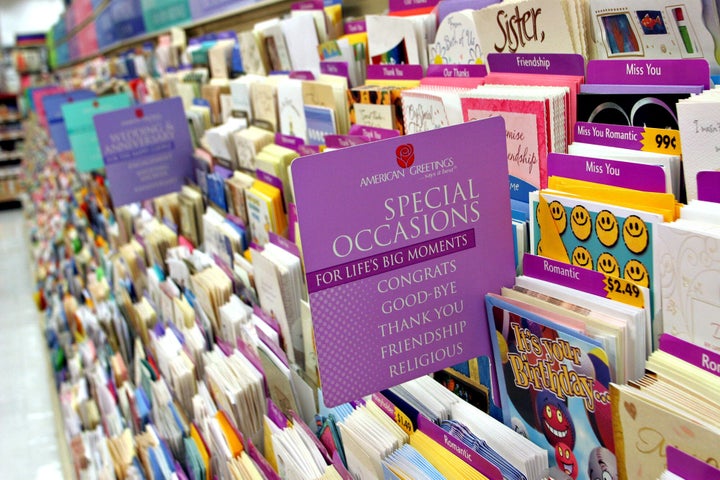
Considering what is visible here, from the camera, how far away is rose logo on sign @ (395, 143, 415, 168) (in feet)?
2.80

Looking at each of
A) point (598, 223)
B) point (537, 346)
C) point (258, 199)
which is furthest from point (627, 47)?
point (258, 199)

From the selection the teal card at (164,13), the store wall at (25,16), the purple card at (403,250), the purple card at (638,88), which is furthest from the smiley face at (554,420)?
the store wall at (25,16)

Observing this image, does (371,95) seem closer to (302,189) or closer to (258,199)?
(258,199)

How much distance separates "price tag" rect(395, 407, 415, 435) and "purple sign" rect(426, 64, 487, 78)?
61 cm

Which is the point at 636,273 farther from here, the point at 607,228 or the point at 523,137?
the point at 523,137

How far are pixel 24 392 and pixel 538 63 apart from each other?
4880 millimetres

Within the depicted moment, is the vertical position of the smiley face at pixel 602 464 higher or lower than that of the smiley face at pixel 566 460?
higher

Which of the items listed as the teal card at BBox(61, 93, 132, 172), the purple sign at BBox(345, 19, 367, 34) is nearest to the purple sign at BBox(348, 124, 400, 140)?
the purple sign at BBox(345, 19, 367, 34)

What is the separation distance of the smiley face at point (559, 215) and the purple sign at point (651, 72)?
193mm

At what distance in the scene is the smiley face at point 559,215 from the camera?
3.01 ft

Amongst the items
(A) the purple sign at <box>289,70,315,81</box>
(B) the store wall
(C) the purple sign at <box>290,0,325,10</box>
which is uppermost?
(B) the store wall

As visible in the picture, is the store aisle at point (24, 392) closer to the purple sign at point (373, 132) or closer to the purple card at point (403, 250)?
the purple sign at point (373, 132)

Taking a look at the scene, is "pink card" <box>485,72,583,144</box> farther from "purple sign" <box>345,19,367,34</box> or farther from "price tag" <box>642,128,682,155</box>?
"purple sign" <box>345,19,367,34</box>

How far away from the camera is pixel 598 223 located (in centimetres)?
87
